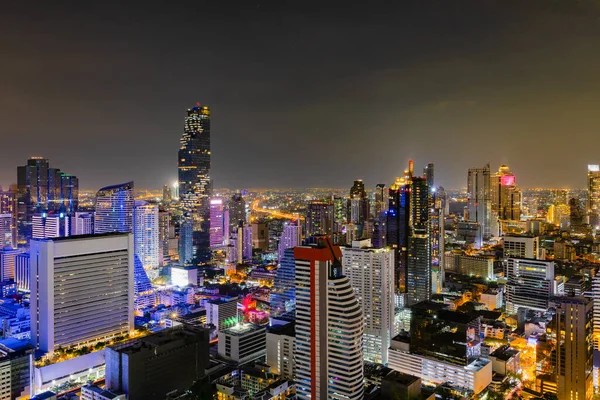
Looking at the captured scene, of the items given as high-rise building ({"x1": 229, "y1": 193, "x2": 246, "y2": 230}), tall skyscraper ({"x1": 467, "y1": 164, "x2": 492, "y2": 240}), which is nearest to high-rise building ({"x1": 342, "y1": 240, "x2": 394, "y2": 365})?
high-rise building ({"x1": 229, "y1": 193, "x2": 246, "y2": 230})

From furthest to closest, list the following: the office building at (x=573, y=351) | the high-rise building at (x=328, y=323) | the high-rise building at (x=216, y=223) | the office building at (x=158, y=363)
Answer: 1. the high-rise building at (x=216, y=223)
2. the office building at (x=573, y=351)
3. the office building at (x=158, y=363)
4. the high-rise building at (x=328, y=323)

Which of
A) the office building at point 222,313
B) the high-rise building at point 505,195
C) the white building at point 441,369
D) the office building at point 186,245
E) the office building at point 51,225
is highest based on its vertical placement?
the high-rise building at point 505,195

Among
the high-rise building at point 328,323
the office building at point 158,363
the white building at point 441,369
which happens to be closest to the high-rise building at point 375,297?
the white building at point 441,369

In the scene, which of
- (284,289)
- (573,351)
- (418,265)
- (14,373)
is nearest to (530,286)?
(418,265)

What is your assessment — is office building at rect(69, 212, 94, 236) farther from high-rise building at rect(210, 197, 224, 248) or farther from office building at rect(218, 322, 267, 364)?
office building at rect(218, 322, 267, 364)

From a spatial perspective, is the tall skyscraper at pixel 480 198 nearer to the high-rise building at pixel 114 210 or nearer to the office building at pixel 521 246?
the office building at pixel 521 246

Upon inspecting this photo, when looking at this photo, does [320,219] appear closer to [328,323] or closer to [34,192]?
[34,192]
